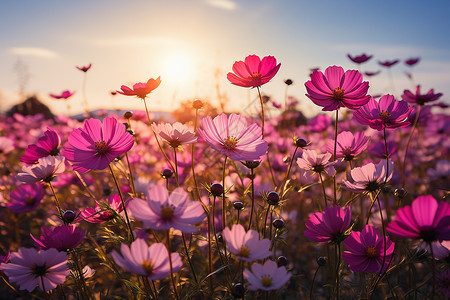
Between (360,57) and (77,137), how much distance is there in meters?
1.72

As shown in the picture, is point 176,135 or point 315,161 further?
point 315,161

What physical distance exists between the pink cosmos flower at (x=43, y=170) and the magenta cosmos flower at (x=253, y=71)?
586 mm

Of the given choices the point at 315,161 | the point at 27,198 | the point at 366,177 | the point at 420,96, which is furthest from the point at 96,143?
the point at 420,96

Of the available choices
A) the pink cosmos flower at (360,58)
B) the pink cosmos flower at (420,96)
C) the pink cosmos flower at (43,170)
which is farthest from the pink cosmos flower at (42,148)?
the pink cosmos flower at (360,58)

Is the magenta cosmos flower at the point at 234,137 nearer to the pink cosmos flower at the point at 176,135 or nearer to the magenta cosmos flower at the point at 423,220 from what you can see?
the pink cosmos flower at the point at 176,135

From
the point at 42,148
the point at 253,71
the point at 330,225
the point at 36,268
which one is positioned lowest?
the point at 36,268

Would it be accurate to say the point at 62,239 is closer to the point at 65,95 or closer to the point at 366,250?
the point at 366,250

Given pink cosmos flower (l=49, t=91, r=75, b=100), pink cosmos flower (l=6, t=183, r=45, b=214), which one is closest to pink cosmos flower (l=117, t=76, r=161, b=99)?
pink cosmos flower (l=6, t=183, r=45, b=214)

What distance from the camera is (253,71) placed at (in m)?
0.96

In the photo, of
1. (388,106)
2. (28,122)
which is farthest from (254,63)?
(28,122)

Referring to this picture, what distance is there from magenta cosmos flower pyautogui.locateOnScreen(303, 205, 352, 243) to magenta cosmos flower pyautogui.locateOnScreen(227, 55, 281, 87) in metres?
0.40

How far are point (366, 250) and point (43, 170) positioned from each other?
94 cm

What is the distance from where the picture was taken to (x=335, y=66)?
912mm

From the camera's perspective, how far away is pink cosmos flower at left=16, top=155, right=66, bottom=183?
0.94 m
